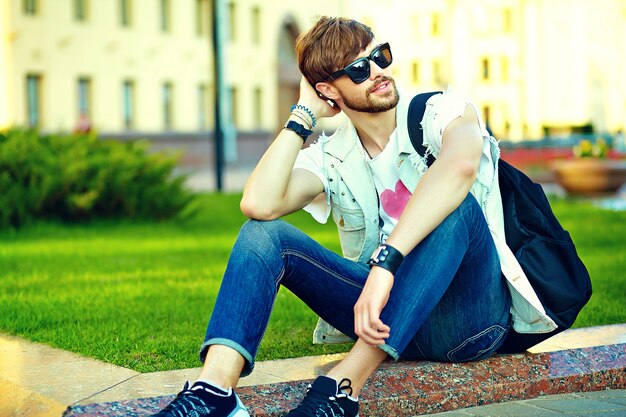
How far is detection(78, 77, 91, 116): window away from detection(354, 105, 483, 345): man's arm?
30.6 metres

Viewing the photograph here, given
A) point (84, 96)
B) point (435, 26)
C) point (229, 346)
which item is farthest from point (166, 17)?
point (435, 26)

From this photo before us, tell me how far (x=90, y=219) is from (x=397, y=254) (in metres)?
9.37

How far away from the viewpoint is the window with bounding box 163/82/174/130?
124ft

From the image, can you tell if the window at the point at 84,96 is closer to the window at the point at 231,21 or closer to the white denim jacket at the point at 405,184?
the window at the point at 231,21

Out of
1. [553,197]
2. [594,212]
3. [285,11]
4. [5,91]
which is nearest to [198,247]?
[594,212]

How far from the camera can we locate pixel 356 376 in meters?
3.48

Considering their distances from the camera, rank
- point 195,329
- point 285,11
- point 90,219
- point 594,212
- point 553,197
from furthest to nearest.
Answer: point 285,11, point 553,197, point 594,212, point 90,219, point 195,329

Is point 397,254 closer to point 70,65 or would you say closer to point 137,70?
point 70,65

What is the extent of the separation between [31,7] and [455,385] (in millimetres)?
28643

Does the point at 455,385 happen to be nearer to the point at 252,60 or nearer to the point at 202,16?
the point at 202,16

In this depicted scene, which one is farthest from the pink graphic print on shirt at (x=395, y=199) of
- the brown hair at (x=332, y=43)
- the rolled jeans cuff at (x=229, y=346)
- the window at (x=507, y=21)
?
the window at (x=507, y=21)

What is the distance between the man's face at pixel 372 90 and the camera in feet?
12.8

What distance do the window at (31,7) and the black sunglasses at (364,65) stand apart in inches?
1091

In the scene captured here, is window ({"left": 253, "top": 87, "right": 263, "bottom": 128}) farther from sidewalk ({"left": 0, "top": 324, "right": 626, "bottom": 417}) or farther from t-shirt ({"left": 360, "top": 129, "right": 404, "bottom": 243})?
t-shirt ({"left": 360, "top": 129, "right": 404, "bottom": 243})
